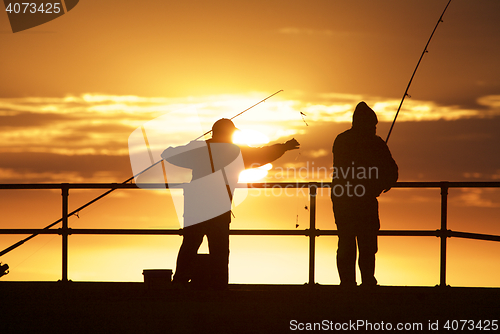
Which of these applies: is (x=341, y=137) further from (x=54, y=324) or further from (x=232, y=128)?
(x=54, y=324)

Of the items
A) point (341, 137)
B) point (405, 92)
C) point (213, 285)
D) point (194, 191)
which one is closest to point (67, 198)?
point (194, 191)

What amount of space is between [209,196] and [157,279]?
3.27 ft

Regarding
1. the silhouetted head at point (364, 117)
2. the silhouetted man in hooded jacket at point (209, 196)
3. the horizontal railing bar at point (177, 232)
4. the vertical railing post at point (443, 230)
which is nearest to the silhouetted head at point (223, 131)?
the silhouetted man in hooded jacket at point (209, 196)

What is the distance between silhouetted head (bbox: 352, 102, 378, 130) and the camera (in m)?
6.62

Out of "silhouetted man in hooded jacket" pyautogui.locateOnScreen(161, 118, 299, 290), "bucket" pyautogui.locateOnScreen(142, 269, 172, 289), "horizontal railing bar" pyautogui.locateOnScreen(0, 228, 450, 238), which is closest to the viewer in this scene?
"bucket" pyautogui.locateOnScreen(142, 269, 172, 289)

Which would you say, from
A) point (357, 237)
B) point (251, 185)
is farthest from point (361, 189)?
point (251, 185)

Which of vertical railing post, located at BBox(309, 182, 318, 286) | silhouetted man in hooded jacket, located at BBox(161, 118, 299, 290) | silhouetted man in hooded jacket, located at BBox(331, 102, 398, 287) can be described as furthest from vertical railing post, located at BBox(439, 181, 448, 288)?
silhouetted man in hooded jacket, located at BBox(161, 118, 299, 290)

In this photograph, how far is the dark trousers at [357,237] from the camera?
259 inches

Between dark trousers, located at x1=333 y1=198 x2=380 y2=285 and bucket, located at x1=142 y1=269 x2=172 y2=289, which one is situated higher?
dark trousers, located at x1=333 y1=198 x2=380 y2=285

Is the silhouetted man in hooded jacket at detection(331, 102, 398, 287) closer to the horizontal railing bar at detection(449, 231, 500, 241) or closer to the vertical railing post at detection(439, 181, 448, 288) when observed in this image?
the vertical railing post at detection(439, 181, 448, 288)

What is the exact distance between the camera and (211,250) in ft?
21.9

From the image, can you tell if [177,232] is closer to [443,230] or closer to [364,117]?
[364,117]

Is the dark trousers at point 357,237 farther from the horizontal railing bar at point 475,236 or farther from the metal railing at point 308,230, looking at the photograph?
the horizontal railing bar at point 475,236

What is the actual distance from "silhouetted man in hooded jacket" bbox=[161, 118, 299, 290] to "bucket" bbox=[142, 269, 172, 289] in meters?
0.17
